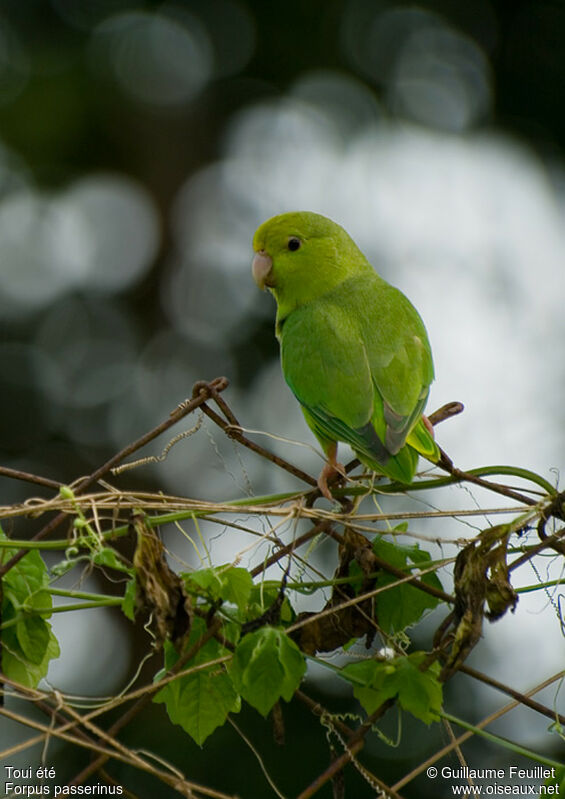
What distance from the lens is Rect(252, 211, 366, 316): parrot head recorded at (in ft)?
11.4

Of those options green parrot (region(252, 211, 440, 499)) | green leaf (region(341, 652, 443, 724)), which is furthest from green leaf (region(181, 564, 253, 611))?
green parrot (region(252, 211, 440, 499))

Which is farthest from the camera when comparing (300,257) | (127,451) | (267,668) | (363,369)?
(300,257)

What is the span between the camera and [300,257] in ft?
11.5

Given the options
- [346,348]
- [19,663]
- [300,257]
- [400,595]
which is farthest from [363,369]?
[19,663]

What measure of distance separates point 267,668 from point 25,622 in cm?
53

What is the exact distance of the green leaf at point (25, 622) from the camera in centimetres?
196

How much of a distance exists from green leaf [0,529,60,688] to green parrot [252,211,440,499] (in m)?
0.74

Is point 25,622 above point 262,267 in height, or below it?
below

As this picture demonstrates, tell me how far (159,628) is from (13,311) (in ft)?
19.0

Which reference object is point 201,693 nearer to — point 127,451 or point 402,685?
point 402,685

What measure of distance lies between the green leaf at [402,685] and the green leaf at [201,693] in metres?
0.25

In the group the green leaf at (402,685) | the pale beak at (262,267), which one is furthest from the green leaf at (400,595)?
the pale beak at (262,267)

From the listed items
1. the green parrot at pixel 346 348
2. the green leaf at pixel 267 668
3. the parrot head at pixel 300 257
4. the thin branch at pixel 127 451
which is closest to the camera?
the green leaf at pixel 267 668

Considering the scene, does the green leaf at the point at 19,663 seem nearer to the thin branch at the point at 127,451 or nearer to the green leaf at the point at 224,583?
the thin branch at the point at 127,451
